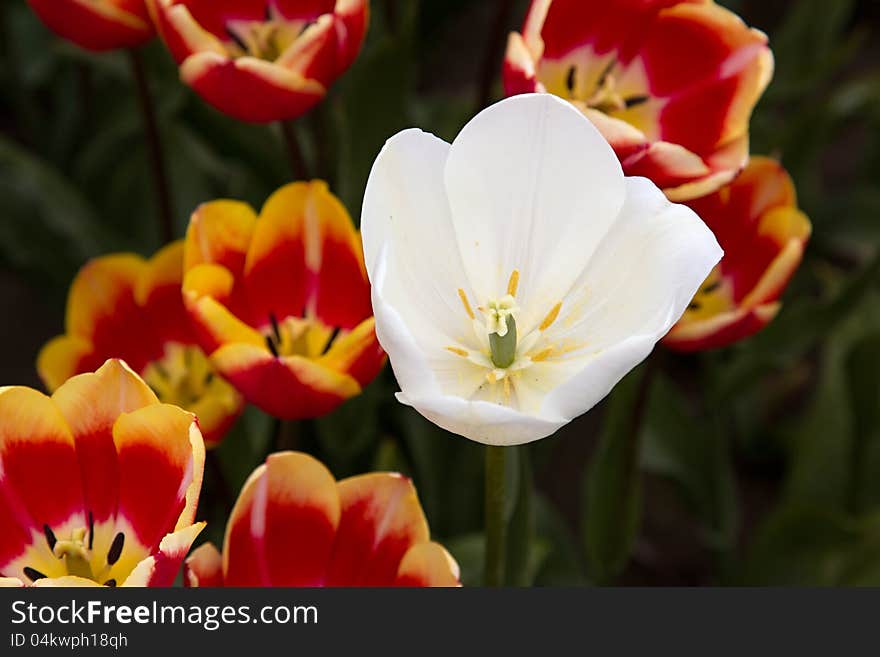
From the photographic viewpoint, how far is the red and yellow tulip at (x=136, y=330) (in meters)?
1.04

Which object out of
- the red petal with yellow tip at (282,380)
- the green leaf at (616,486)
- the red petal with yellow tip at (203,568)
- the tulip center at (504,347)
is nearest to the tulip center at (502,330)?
the tulip center at (504,347)

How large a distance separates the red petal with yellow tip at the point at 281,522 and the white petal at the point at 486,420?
0.14 meters

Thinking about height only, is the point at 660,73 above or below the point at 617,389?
above

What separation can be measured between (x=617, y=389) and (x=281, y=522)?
0.44 m

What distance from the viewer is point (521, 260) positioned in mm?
831

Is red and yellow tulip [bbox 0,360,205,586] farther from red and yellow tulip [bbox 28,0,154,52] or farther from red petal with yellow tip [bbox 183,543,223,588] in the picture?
red and yellow tulip [bbox 28,0,154,52]

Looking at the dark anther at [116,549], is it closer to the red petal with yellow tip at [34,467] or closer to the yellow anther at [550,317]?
the red petal with yellow tip at [34,467]

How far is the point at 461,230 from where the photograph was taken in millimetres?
815

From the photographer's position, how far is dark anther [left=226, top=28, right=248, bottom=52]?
1082mm

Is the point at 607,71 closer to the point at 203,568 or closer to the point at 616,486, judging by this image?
the point at 616,486

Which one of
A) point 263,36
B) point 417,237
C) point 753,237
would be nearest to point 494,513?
point 417,237

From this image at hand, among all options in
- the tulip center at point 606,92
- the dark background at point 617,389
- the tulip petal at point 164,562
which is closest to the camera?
the tulip petal at point 164,562

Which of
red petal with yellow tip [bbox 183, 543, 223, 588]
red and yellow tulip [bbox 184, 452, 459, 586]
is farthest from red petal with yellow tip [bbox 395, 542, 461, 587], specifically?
red petal with yellow tip [bbox 183, 543, 223, 588]

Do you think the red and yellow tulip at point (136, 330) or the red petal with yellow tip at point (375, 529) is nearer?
the red petal with yellow tip at point (375, 529)
